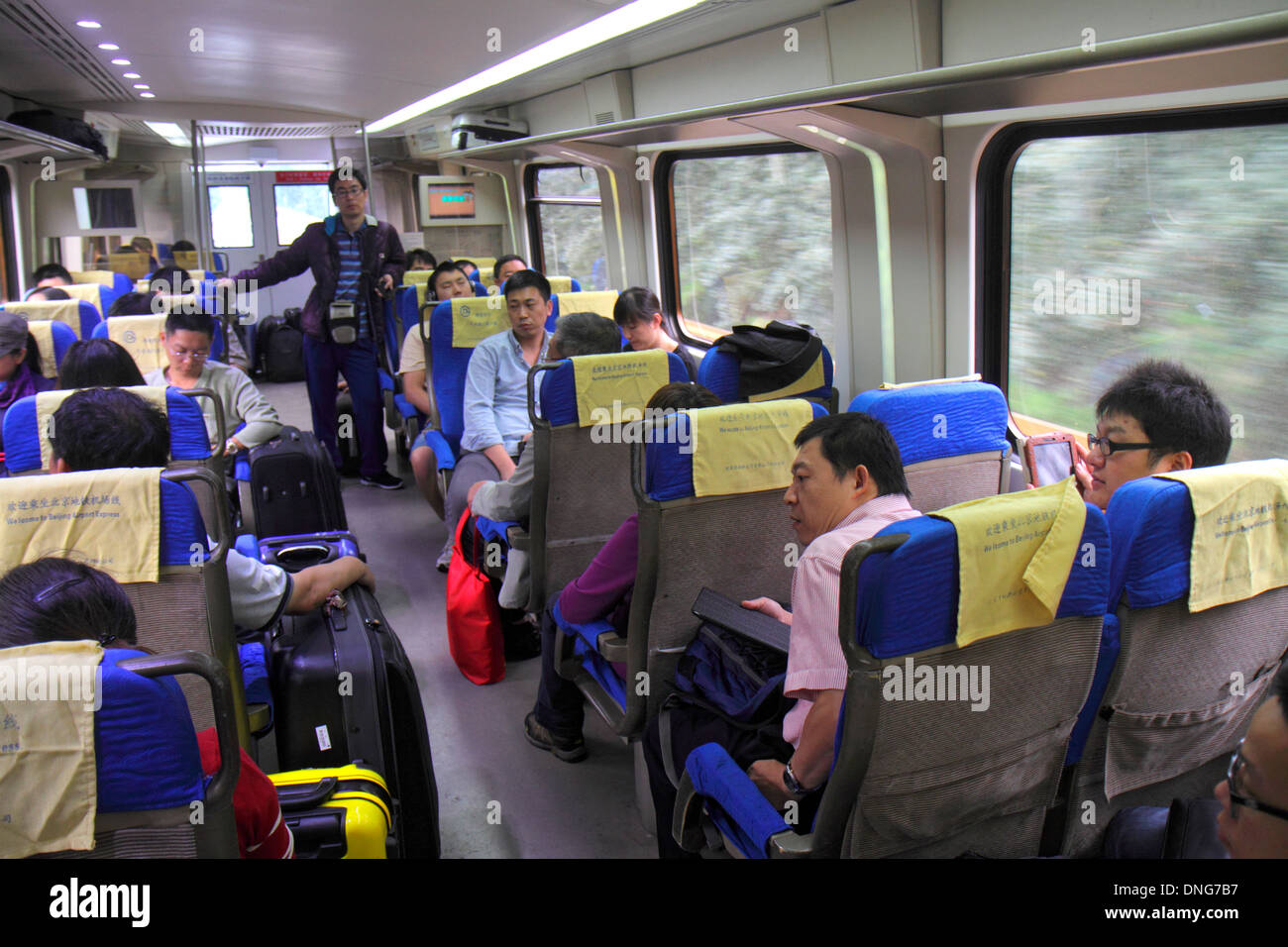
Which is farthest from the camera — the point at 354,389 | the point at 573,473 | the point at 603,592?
the point at 354,389

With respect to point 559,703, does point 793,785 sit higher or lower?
higher

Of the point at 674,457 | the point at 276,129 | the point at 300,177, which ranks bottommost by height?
the point at 674,457

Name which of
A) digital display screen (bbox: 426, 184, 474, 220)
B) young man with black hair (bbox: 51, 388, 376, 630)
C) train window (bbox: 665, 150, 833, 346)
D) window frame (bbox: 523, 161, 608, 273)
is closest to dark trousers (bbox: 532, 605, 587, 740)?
young man with black hair (bbox: 51, 388, 376, 630)

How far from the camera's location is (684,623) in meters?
2.58

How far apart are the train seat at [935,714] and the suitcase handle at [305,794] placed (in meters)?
0.81

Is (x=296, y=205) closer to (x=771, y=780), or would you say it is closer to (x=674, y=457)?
(x=674, y=457)

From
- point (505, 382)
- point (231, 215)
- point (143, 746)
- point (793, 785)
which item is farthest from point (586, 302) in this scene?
point (231, 215)

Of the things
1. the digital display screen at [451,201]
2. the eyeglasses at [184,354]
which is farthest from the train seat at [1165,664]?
the digital display screen at [451,201]

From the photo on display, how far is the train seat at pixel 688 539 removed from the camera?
2395 millimetres

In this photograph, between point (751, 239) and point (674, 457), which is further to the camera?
point (751, 239)

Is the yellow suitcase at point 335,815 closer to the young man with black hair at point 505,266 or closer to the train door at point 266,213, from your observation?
the young man with black hair at point 505,266

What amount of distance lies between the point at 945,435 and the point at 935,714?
143 cm

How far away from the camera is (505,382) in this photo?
192 inches

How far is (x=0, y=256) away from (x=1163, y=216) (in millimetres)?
9106
